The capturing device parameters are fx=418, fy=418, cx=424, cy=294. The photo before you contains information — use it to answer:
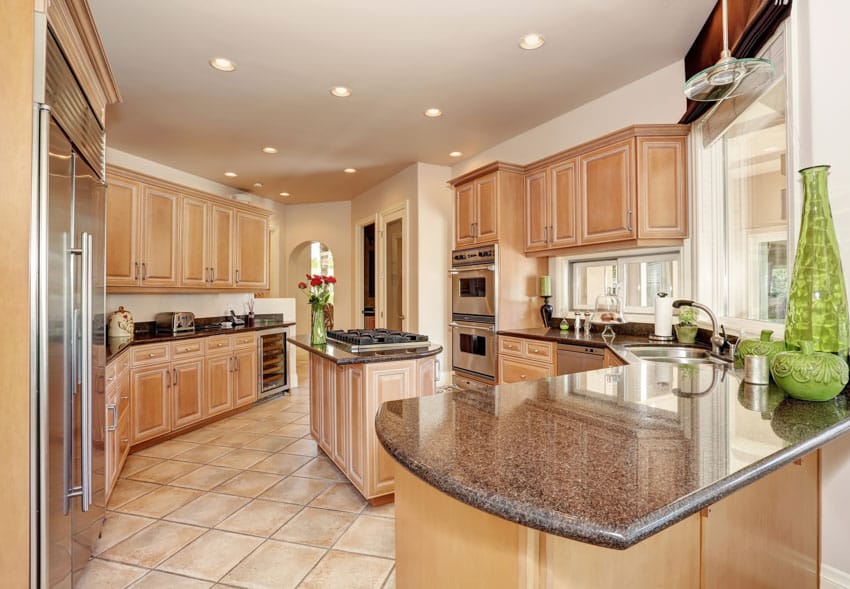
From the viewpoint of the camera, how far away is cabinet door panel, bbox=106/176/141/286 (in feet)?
11.4

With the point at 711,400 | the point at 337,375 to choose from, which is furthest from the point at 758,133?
the point at 337,375

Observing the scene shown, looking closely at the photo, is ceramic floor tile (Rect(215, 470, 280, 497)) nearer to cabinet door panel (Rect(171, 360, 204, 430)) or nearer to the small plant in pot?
cabinet door panel (Rect(171, 360, 204, 430))

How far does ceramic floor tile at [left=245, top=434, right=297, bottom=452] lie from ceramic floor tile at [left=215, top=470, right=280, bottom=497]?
0.47m

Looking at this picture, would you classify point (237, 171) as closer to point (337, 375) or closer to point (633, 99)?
point (337, 375)

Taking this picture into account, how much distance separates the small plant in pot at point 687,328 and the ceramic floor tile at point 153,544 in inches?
120

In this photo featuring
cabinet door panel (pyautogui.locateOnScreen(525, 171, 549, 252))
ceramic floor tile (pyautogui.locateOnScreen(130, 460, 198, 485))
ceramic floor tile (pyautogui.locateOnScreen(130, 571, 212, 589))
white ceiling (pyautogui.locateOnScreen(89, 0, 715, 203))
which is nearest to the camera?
ceramic floor tile (pyautogui.locateOnScreen(130, 571, 212, 589))

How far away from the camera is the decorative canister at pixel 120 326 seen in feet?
11.5

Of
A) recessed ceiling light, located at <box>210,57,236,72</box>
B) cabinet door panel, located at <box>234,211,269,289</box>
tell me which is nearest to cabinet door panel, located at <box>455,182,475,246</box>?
recessed ceiling light, located at <box>210,57,236,72</box>

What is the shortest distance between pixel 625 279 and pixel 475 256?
133 cm

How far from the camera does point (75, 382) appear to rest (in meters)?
1.48

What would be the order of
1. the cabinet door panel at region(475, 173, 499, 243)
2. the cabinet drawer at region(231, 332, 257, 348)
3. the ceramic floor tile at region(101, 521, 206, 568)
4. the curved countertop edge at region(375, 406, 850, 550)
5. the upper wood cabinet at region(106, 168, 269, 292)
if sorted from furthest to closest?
the cabinet drawer at region(231, 332, 257, 348), the cabinet door panel at region(475, 173, 499, 243), the upper wood cabinet at region(106, 168, 269, 292), the ceramic floor tile at region(101, 521, 206, 568), the curved countertop edge at region(375, 406, 850, 550)

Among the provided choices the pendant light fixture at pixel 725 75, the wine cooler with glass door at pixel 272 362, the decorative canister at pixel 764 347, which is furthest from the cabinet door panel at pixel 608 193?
the wine cooler with glass door at pixel 272 362

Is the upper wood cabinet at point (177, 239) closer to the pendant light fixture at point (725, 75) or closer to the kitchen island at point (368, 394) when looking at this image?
the kitchen island at point (368, 394)

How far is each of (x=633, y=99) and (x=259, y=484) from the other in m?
3.89
